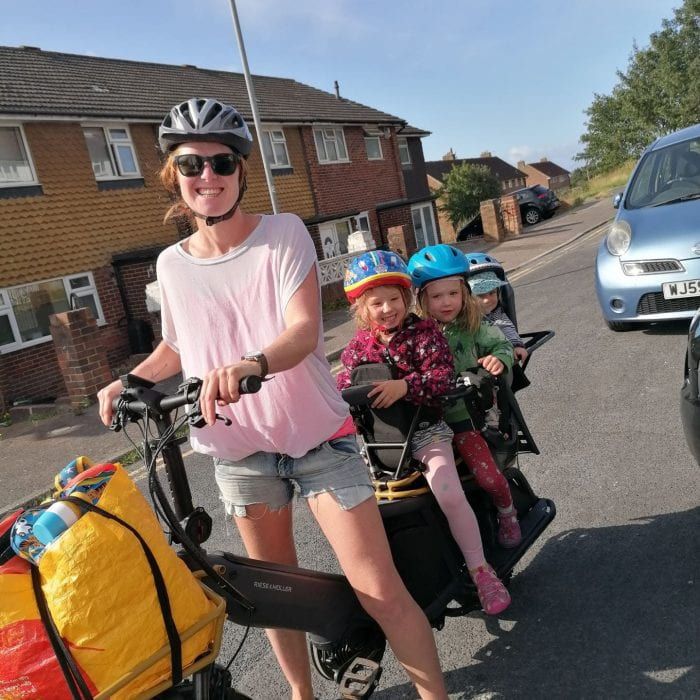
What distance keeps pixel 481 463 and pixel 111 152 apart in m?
14.0

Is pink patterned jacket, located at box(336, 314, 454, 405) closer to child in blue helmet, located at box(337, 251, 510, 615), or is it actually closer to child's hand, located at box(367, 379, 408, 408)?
child in blue helmet, located at box(337, 251, 510, 615)

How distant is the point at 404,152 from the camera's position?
2734 cm

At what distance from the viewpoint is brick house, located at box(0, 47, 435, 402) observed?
12.1 m

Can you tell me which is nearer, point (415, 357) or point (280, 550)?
point (280, 550)

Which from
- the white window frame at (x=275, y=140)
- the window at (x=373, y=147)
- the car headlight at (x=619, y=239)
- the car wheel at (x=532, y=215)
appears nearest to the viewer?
the car headlight at (x=619, y=239)

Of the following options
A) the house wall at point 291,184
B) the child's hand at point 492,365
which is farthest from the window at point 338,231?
the child's hand at point 492,365

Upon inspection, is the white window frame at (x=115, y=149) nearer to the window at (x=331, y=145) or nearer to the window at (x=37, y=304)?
the window at (x=37, y=304)

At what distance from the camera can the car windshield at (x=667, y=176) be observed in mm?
6688

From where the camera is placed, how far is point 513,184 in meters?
78.5

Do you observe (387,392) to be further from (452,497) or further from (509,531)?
(509,531)

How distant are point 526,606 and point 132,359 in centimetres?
1158

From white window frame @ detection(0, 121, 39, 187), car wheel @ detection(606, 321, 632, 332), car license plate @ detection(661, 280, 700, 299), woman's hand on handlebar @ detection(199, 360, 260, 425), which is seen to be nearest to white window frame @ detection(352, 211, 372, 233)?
white window frame @ detection(0, 121, 39, 187)

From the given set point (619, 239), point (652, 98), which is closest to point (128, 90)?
point (619, 239)

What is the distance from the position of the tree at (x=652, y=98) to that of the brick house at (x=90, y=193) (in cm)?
3013
